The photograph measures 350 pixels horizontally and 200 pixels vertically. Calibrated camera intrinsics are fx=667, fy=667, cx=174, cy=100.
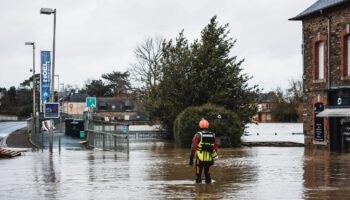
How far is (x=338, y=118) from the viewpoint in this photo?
32406mm

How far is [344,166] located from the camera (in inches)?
865

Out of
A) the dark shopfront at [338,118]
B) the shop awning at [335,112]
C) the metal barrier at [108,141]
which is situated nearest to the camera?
the shop awning at [335,112]

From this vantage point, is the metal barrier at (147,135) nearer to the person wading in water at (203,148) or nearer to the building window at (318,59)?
the building window at (318,59)

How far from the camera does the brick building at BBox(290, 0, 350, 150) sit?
3175 centimetres

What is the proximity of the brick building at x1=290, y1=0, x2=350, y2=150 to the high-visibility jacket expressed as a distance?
15587 millimetres

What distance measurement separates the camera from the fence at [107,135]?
33.7m

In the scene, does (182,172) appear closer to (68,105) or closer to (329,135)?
(329,135)

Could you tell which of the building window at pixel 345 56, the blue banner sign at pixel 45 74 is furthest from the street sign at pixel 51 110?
the building window at pixel 345 56

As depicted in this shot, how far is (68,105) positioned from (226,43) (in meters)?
123

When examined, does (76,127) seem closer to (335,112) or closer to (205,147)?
(335,112)

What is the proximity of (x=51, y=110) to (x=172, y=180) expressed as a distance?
60.4 feet

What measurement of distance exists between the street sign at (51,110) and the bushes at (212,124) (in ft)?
24.1

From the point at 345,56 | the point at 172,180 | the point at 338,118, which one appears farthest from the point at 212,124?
the point at 172,180

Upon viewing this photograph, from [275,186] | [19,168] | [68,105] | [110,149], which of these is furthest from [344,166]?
[68,105]
